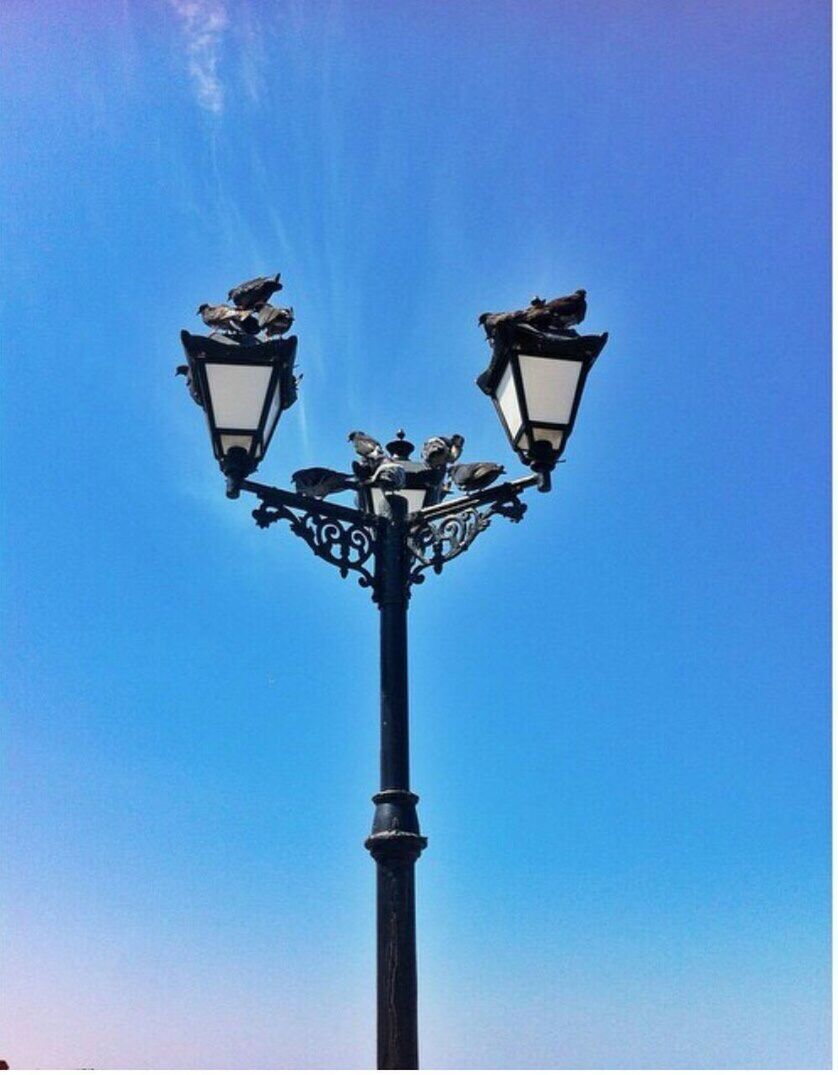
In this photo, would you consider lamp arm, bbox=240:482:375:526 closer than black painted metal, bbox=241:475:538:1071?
No

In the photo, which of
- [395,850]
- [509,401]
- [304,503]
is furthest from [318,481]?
[395,850]

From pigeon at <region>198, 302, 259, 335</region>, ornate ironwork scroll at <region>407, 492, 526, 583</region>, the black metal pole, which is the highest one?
pigeon at <region>198, 302, 259, 335</region>

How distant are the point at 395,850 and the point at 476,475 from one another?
6.71 feet

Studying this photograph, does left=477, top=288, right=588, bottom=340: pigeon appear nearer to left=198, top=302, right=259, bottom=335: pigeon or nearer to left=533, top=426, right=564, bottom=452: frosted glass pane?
left=533, top=426, right=564, bottom=452: frosted glass pane

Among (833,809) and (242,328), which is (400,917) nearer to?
(833,809)

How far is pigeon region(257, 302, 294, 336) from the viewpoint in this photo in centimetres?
548

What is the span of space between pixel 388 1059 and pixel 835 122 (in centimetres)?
506

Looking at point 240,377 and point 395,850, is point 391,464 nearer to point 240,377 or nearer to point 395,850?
point 240,377

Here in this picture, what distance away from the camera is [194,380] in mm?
5410

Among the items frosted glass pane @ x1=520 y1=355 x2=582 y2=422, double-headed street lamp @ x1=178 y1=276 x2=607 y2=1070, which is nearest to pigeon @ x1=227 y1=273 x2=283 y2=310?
double-headed street lamp @ x1=178 y1=276 x2=607 y2=1070

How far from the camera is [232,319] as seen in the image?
5.48 meters

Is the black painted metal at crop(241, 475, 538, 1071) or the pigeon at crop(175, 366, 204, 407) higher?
the pigeon at crop(175, 366, 204, 407)

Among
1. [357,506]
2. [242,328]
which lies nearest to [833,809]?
[357,506]

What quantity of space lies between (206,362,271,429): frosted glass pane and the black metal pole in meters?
0.96
